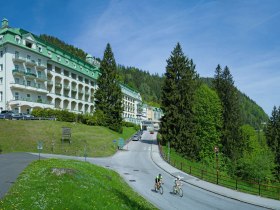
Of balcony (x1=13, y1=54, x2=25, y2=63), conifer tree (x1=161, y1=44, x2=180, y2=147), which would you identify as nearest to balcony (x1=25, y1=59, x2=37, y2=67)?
balcony (x1=13, y1=54, x2=25, y2=63)

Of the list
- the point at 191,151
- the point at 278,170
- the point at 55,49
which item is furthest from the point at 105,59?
the point at 278,170

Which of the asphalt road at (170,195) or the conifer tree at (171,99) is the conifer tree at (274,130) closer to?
the conifer tree at (171,99)

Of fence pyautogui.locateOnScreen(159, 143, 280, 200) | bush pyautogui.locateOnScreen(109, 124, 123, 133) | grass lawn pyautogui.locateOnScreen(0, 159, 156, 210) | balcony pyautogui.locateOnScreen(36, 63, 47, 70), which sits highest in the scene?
balcony pyautogui.locateOnScreen(36, 63, 47, 70)

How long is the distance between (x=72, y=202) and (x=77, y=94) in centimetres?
6734

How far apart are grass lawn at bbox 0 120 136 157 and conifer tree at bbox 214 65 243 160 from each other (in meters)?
25.1

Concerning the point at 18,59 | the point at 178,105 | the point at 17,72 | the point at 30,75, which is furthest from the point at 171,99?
the point at 18,59

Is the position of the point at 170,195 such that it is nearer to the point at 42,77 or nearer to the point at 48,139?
the point at 48,139

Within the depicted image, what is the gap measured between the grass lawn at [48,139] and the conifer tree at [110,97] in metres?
10.2

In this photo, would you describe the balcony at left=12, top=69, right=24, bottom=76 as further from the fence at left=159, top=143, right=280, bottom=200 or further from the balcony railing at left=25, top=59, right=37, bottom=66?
the fence at left=159, top=143, right=280, bottom=200

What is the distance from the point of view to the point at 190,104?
49.1m

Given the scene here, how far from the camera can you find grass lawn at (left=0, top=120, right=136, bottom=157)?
35844 mm

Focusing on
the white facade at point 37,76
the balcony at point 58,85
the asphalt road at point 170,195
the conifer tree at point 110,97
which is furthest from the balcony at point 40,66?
the asphalt road at point 170,195

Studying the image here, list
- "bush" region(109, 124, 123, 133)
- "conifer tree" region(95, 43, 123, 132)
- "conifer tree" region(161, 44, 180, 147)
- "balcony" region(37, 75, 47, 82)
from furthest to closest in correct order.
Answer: "balcony" region(37, 75, 47, 82) < "conifer tree" region(95, 43, 123, 132) < "bush" region(109, 124, 123, 133) < "conifer tree" region(161, 44, 180, 147)

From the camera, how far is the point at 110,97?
60.0 metres
